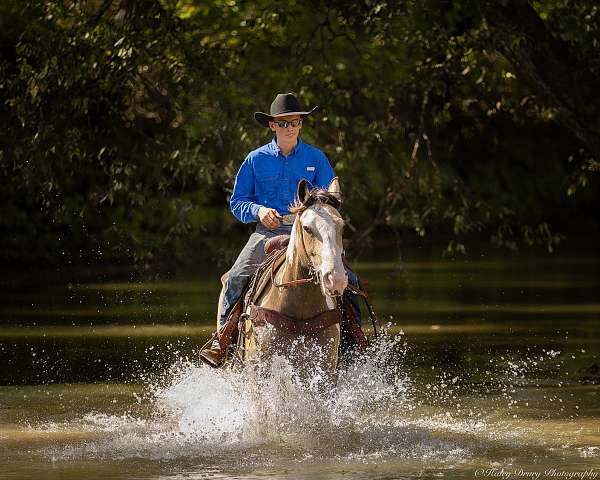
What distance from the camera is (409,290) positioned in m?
25.6

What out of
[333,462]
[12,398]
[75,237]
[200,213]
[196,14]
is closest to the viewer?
[333,462]

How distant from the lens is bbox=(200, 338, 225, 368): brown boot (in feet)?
37.3

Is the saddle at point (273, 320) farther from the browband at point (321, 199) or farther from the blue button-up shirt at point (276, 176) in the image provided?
the browband at point (321, 199)

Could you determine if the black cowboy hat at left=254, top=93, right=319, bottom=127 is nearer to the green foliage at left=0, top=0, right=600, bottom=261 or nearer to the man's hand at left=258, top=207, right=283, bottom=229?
the man's hand at left=258, top=207, right=283, bottom=229

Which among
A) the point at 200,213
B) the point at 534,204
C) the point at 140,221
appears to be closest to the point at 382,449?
the point at 140,221

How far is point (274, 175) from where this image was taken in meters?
11.2

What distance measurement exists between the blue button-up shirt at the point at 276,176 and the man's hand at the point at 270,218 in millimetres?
430

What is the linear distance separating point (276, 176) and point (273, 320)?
44.7 inches

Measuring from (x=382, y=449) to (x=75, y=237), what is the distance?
21.0m

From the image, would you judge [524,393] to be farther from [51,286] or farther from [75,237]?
[75,237]

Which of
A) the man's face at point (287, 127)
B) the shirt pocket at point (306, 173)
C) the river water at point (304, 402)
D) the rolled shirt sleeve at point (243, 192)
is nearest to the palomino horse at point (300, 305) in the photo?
the river water at point (304, 402)

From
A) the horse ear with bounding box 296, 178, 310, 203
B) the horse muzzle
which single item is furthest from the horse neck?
the horse muzzle

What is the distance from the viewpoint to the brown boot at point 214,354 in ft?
37.3

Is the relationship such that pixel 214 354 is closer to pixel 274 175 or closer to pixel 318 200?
pixel 274 175
